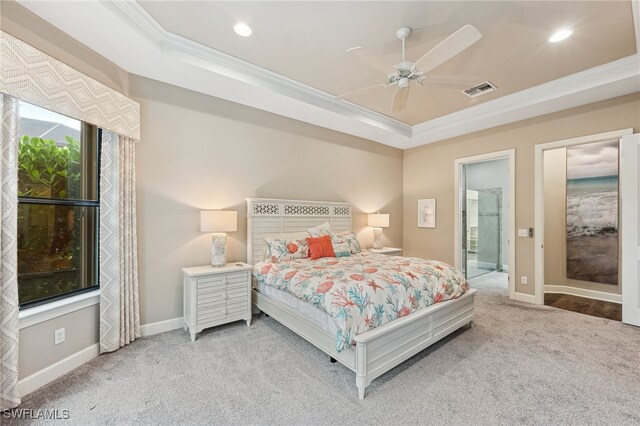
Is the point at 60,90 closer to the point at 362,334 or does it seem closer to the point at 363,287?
the point at 363,287

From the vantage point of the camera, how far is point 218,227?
3.24 m

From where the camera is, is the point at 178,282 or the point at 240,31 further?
the point at 178,282

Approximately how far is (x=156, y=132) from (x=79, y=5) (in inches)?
50.3

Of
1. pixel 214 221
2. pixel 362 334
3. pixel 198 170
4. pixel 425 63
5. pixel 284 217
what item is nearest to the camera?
pixel 362 334

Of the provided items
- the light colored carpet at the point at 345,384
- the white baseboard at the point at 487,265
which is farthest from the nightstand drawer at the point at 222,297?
the white baseboard at the point at 487,265

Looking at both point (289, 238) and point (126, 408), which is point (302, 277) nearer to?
point (289, 238)

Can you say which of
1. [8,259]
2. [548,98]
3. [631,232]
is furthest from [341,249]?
[631,232]

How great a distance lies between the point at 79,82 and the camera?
2.37 meters

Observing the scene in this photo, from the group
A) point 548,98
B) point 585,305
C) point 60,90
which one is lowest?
point 585,305

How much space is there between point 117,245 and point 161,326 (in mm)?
1116

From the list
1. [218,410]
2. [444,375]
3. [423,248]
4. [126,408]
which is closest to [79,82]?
[126,408]

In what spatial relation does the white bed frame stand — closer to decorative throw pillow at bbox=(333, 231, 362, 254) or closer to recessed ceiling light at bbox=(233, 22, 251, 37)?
decorative throw pillow at bbox=(333, 231, 362, 254)

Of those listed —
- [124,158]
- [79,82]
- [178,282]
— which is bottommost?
[178,282]

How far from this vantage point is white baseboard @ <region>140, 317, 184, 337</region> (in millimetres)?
3045
